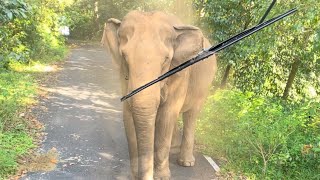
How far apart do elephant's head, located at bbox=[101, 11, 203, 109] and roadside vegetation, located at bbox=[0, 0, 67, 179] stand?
52.7 inches

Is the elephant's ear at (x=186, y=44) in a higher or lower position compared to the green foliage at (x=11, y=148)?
higher

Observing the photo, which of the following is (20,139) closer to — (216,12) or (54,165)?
(54,165)

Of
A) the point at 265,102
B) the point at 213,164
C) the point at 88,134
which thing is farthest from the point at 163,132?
the point at 265,102

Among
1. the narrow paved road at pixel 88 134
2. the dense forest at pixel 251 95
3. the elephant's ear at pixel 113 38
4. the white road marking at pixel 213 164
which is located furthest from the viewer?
the white road marking at pixel 213 164

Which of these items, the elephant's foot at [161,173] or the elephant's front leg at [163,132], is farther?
the elephant's foot at [161,173]

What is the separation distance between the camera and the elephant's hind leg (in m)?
6.45

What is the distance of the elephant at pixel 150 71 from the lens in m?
4.42

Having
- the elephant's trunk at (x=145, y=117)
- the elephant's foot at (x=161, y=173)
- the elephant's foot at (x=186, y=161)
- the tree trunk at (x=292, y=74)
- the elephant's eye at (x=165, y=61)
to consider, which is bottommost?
the elephant's foot at (x=186, y=161)

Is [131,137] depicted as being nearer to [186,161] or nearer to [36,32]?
[186,161]

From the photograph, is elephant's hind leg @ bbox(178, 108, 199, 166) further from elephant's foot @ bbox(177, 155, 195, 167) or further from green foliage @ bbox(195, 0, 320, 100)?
green foliage @ bbox(195, 0, 320, 100)

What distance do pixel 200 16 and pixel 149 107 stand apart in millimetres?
7782

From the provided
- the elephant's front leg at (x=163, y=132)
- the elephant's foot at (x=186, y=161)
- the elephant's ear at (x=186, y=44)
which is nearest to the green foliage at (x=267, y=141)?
the elephant's foot at (x=186, y=161)

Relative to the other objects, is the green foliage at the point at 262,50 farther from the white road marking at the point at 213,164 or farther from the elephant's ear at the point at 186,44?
the elephant's ear at the point at 186,44

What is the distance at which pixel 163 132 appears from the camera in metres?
5.31
